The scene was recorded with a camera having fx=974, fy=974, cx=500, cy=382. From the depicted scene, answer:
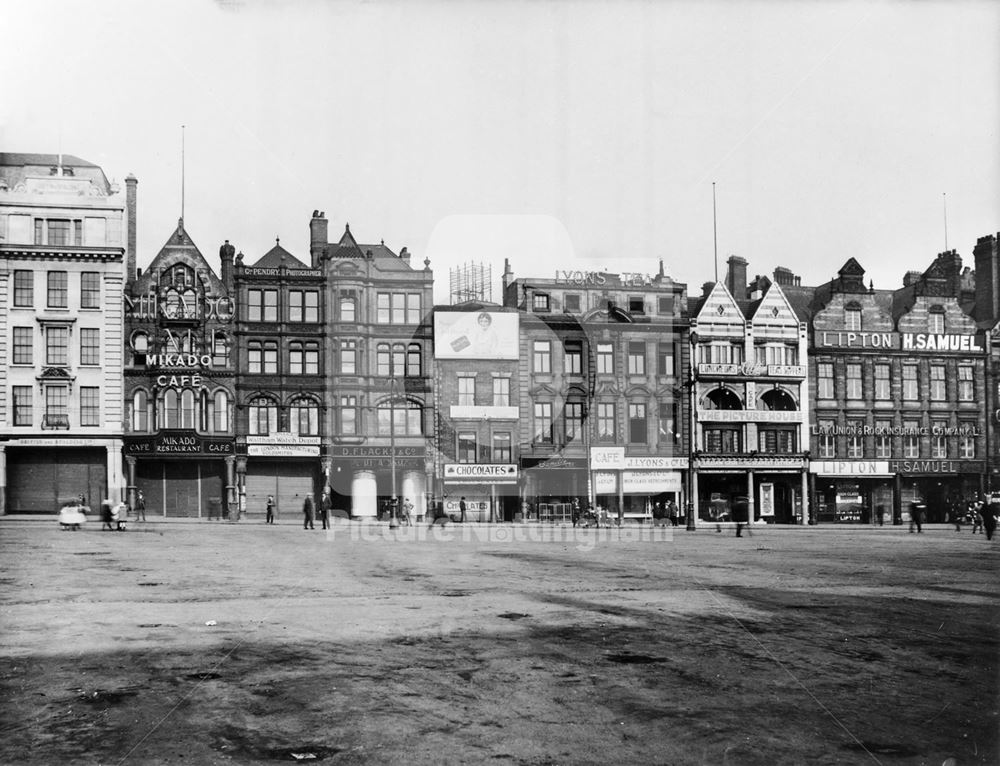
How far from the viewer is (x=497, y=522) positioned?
4991cm

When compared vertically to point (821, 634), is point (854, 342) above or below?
above

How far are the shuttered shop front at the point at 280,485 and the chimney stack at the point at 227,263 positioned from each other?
9.33 m

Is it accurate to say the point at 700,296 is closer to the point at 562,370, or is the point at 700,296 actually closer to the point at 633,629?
the point at 562,370

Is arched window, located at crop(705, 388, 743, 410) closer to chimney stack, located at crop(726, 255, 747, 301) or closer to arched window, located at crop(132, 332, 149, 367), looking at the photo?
chimney stack, located at crop(726, 255, 747, 301)

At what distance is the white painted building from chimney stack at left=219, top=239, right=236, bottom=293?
17.8 ft

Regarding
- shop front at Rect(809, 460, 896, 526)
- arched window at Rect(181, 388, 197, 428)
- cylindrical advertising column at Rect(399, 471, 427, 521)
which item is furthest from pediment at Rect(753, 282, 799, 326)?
arched window at Rect(181, 388, 197, 428)

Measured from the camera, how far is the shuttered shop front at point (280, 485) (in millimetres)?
49625

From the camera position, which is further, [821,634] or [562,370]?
[562,370]

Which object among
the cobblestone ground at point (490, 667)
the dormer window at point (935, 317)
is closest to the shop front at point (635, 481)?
the dormer window at point (935, 317)

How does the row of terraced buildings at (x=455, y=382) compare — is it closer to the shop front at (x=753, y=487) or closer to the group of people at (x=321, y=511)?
the shop front at (x=753, y=487)

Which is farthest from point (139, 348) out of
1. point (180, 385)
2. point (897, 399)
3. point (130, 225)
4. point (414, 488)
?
point (897, 399)

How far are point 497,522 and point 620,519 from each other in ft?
20.6

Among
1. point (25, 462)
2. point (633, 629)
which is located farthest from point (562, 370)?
point (633, 629)

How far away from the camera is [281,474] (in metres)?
50.1
